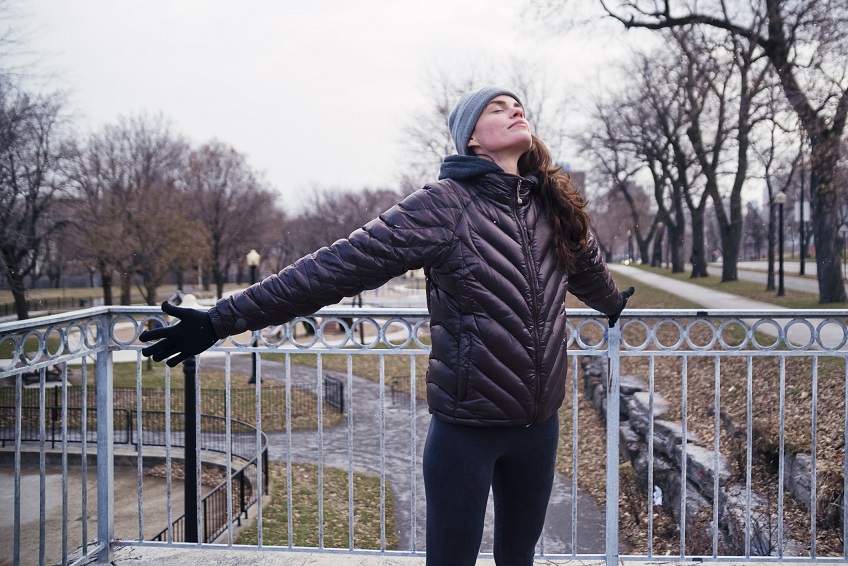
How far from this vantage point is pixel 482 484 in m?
2.05

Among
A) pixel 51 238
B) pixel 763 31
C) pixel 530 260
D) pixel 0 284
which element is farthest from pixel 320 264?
pixel 763 31

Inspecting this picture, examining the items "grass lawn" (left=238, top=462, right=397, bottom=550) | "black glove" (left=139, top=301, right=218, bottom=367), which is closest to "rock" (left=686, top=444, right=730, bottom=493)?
"grass lawn" (left=238, top=462, right=397, bottom=550)

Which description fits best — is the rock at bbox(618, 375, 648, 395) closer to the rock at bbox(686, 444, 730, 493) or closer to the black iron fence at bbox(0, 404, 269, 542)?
the rock at bbox(686, 444, 730, 493)

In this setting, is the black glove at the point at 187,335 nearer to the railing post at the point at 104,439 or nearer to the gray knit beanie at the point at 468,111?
the gray knit beanie at the point at 468,111

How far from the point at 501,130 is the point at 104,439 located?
8.65 ft

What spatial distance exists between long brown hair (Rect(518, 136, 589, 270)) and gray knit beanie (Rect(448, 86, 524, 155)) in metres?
0.21

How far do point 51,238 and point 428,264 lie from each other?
9.85m

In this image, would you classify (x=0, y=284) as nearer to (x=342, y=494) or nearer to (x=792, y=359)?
(x=342, y=494)

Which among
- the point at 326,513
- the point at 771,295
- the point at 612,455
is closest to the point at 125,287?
the point at 326,513

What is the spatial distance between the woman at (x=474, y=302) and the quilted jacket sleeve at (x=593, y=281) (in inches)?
5.2

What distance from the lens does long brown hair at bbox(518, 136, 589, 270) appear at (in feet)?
7.01

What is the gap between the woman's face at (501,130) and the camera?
6.83ft

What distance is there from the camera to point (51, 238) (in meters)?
10.2

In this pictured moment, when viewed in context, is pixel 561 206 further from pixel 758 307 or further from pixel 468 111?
pixel 758 307
